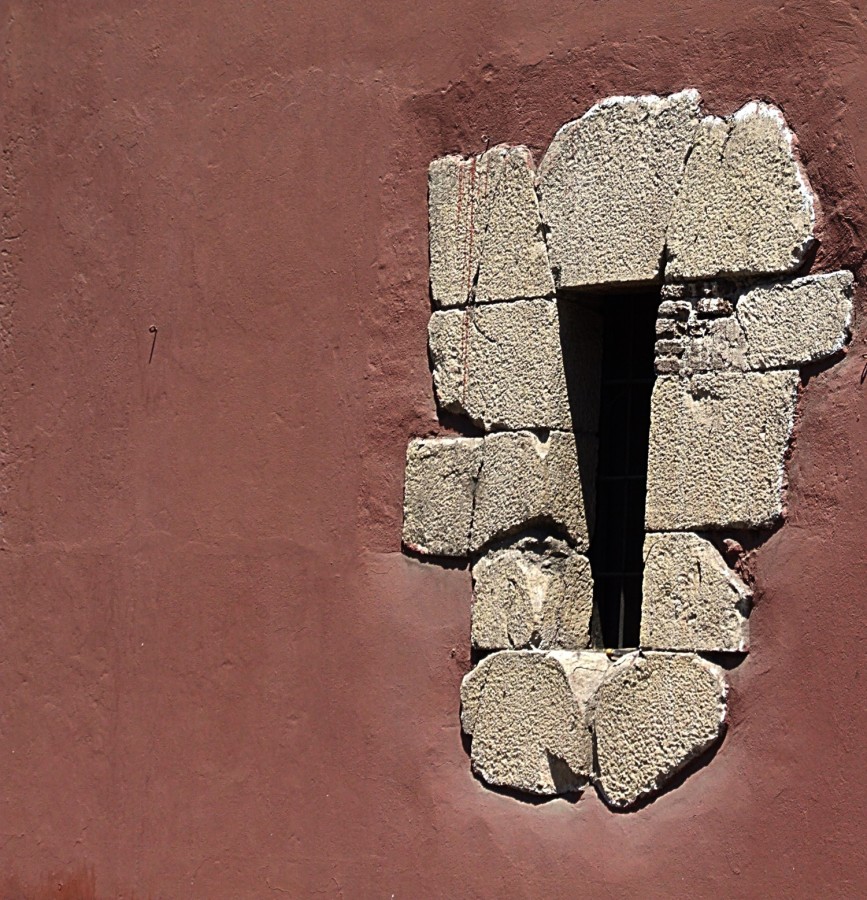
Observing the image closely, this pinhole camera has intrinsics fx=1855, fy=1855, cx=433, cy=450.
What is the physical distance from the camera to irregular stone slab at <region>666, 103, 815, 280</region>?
480cm

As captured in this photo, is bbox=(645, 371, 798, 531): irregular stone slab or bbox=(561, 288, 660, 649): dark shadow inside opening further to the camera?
bbox=(561, 288, 660, 649): dark shadow inside opening

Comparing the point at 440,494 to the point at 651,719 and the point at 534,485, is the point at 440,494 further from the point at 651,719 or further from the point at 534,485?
the point at 651,719

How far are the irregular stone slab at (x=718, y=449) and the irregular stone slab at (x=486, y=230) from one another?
0.56 m

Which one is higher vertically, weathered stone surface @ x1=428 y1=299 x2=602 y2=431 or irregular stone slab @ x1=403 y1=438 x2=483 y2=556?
weathered stone surface @ x1=428 y1=299 x2=602 y2=431

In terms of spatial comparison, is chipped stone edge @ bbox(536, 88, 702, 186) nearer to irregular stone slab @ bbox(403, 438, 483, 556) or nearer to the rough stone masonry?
the rough stone masonry

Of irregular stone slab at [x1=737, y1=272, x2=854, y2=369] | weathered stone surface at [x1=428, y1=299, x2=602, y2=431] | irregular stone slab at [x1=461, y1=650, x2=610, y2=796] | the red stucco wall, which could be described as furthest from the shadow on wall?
irregular stone slab at [x1=737, y1=272, x2=854, y2=369]

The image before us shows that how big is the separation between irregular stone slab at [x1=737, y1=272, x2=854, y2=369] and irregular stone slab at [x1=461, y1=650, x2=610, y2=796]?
99 cm

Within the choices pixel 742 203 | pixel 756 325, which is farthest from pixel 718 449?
pixel 742 203

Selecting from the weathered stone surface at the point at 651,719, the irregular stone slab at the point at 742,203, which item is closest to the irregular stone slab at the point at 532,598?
the weathered stone surface at the point at 651,719

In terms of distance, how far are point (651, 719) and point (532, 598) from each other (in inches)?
20.1

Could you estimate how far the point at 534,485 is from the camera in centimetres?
519

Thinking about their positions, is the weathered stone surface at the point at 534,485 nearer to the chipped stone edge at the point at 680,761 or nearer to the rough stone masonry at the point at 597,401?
the rough stone masonry at the point at 597,401

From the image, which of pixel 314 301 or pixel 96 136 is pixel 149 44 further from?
pixel 314 301

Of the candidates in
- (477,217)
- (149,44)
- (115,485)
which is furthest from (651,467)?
(149,44)
